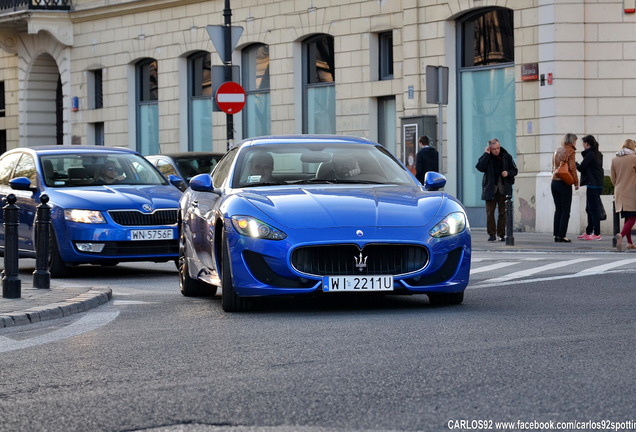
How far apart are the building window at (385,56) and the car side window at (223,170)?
61.2ft

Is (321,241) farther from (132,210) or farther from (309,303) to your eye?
(132,210)

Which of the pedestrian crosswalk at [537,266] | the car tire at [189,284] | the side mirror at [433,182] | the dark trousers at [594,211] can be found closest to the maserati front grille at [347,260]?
the side mirror at [433,182]

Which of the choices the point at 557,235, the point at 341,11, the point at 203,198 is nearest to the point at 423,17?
the point at 341,11

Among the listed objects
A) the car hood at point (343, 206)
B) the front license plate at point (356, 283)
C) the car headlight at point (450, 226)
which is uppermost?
the car hood at point (343, 206)

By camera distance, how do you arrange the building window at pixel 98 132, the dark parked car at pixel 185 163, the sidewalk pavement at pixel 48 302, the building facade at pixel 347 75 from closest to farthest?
Answer: the sidewalk pavement at pixel 48 302, the dark parked car at pixel 185 163, the building facade at pixel 347 75, the building window at pixel 98 132

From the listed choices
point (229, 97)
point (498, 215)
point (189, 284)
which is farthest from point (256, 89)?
point (189, 284)

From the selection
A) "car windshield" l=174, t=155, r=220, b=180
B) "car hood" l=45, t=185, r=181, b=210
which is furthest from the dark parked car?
"car hood" l=45, t=185, r=181, b=210

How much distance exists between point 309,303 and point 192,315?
1.12m

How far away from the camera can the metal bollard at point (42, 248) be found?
47.1 ft

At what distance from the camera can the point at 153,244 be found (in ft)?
54.8

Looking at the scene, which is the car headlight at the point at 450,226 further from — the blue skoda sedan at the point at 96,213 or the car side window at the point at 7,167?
the car side window at the point at 7,167

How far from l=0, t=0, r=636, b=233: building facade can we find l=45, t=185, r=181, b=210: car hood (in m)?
7.44

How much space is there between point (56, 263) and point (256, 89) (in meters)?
19.4

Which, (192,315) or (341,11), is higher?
(341,11)
